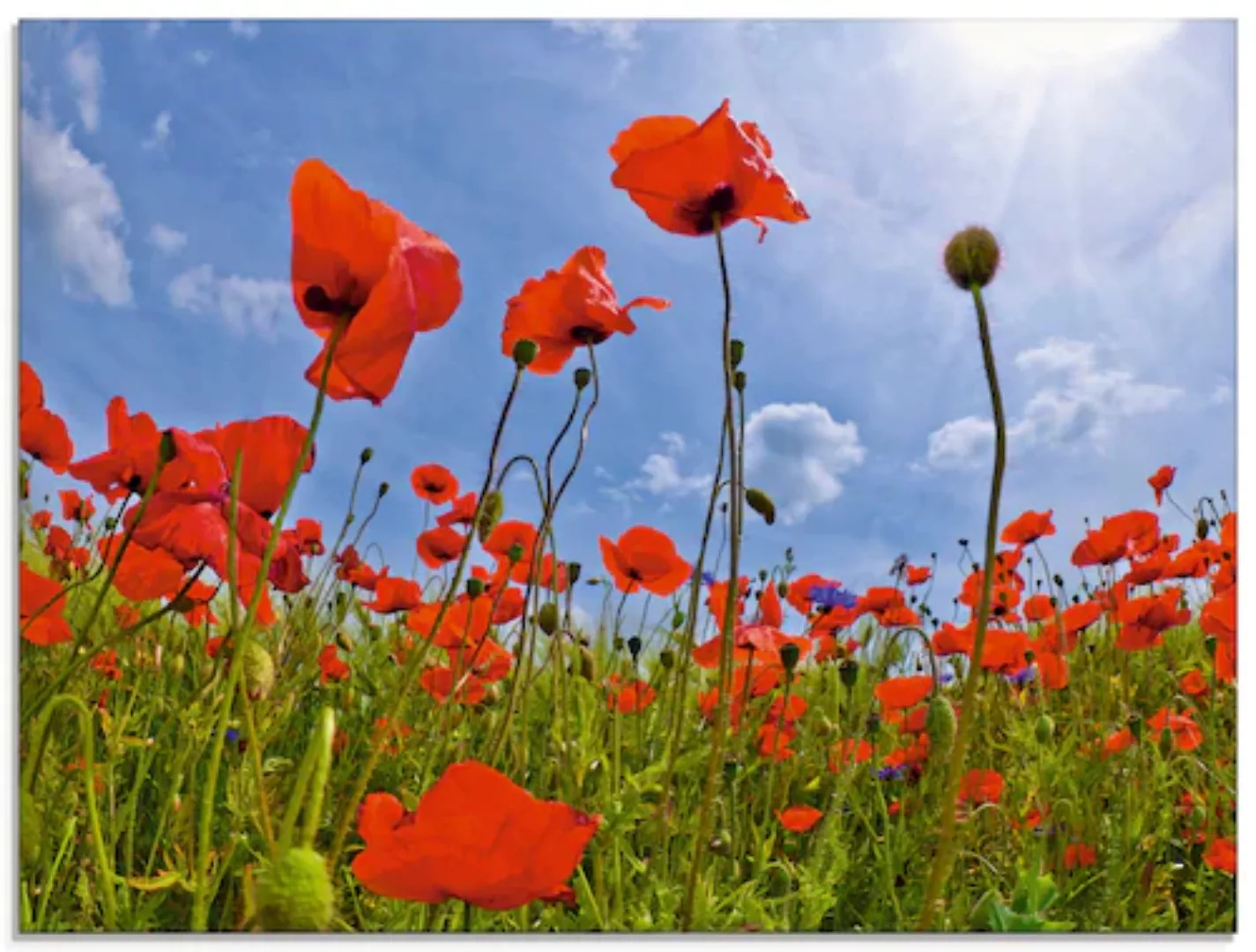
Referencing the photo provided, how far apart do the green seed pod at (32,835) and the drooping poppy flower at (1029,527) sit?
1359 millimetres

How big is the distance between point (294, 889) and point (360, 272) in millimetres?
497

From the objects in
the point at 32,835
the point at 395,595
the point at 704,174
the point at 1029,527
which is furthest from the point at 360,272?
the point at 1029,527

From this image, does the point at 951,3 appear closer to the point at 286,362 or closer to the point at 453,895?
the point at 286,362

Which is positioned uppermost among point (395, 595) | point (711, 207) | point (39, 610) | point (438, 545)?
point (711, 207)

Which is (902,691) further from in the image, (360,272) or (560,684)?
(360,272)

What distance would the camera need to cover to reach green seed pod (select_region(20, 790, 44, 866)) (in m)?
1.34

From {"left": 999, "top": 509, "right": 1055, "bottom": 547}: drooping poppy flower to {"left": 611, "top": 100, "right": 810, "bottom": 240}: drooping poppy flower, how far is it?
737mm

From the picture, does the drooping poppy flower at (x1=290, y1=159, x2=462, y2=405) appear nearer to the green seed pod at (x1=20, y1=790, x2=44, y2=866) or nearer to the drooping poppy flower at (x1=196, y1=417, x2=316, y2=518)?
the drooping poppy flower at (x1=196, y1=417, x2=316, y2=518)

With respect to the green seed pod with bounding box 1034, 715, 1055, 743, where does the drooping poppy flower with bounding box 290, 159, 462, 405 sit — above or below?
above

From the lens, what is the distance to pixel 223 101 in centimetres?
175

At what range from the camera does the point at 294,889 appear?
754 millimetres

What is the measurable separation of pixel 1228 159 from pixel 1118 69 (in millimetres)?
214

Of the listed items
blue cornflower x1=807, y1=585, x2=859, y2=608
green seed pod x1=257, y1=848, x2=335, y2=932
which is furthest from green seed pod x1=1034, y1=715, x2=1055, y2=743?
green seed pod x1=257, y1=848, x2=335, y2=932

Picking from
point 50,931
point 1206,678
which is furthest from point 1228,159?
point 50,931
